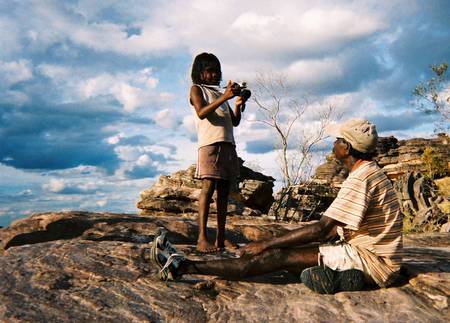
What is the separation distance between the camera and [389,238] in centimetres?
350

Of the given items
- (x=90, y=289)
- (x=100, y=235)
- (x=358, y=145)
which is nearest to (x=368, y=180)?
(x=358, y=145)

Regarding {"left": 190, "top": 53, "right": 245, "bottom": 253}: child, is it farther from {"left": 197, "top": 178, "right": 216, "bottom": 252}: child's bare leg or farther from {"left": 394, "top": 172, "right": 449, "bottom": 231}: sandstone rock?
{"left": 394, "top": 172, "right": 449, "bottom": 231}: sandstone rock

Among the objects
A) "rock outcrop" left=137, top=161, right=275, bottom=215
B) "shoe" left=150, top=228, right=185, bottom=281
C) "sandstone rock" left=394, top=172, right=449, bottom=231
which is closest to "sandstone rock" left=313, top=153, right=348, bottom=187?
"rock outcrop" left=137, top=161, right=275, bottom=215

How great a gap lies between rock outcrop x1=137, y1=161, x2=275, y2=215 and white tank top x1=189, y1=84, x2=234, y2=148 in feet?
28.7

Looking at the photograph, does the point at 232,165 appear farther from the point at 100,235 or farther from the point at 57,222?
the point at 57,222

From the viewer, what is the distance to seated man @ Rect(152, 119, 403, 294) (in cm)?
333

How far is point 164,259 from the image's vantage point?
3656mm

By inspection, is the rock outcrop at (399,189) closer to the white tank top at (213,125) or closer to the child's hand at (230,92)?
the white tank top at (213,125)

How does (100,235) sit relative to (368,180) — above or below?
below

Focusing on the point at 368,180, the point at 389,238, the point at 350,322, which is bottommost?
the point at 350,322

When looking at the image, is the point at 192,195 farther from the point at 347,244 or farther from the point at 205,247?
the point at 347,244

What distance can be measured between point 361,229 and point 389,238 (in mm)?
232

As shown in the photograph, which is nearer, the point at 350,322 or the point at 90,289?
the point at 350,322

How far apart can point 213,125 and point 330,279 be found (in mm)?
1925
